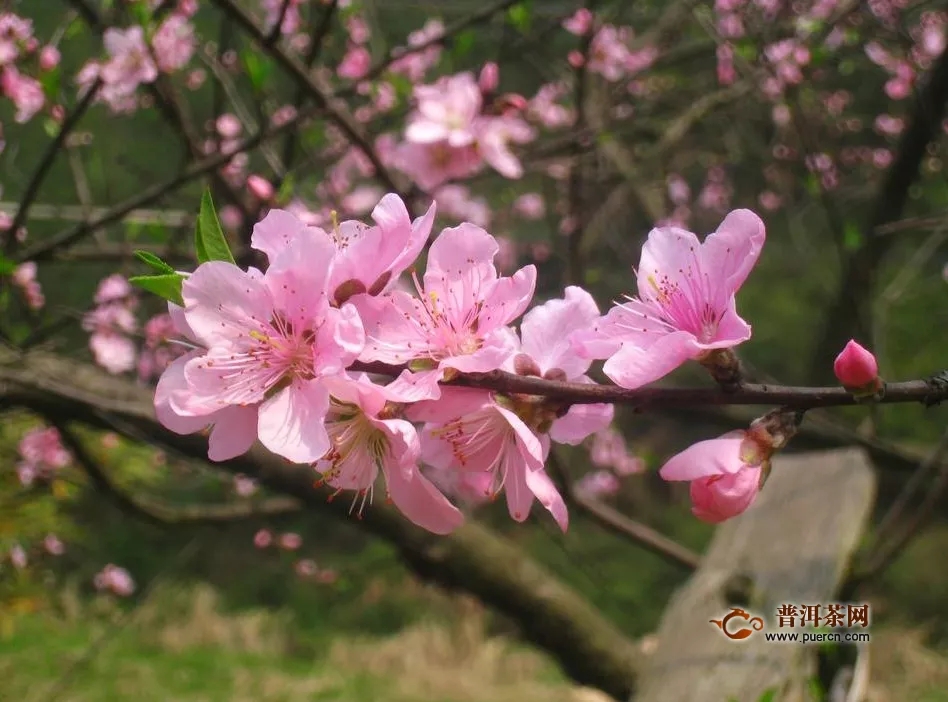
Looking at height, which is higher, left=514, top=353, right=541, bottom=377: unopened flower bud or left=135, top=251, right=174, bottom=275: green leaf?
left=514, top=353, right=541, bottom=377: unopened flower bud

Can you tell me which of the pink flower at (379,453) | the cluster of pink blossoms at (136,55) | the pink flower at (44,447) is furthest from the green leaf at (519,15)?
the pink flower at (44,447)

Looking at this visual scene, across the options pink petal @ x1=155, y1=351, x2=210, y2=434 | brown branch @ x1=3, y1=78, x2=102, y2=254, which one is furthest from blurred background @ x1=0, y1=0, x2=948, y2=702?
pink petal @ x1=155, y1=351, x2=210, y2=434

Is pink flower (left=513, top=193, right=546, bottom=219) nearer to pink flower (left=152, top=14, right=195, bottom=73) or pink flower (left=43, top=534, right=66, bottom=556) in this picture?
pink flower (left=152, top=14, right=195, bottom=73)

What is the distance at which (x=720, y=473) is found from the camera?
0.47 metres

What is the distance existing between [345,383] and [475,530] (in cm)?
130

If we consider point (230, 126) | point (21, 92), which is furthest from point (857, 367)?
point (230, 126)

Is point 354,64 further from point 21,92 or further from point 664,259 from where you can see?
point 664,259

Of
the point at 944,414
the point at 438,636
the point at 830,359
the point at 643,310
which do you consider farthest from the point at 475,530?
the point at 944,414

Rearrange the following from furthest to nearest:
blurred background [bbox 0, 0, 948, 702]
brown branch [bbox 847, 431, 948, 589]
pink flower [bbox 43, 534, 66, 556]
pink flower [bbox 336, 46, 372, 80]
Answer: pink flower [bbox 336, 46, 372, 80], pink flower [bbox 43, 534, 66, 556], blurred background [bbox 0, 0, 948, 702], brown branch [bbox 847, 431, 948, 589]

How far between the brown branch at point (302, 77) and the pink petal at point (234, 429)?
2.16ft

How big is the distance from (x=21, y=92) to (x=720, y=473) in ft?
5.77

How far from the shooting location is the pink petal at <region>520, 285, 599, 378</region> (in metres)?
0.52

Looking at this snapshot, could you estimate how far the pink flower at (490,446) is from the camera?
1.57ft

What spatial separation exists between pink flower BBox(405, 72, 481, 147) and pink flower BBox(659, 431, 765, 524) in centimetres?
107
